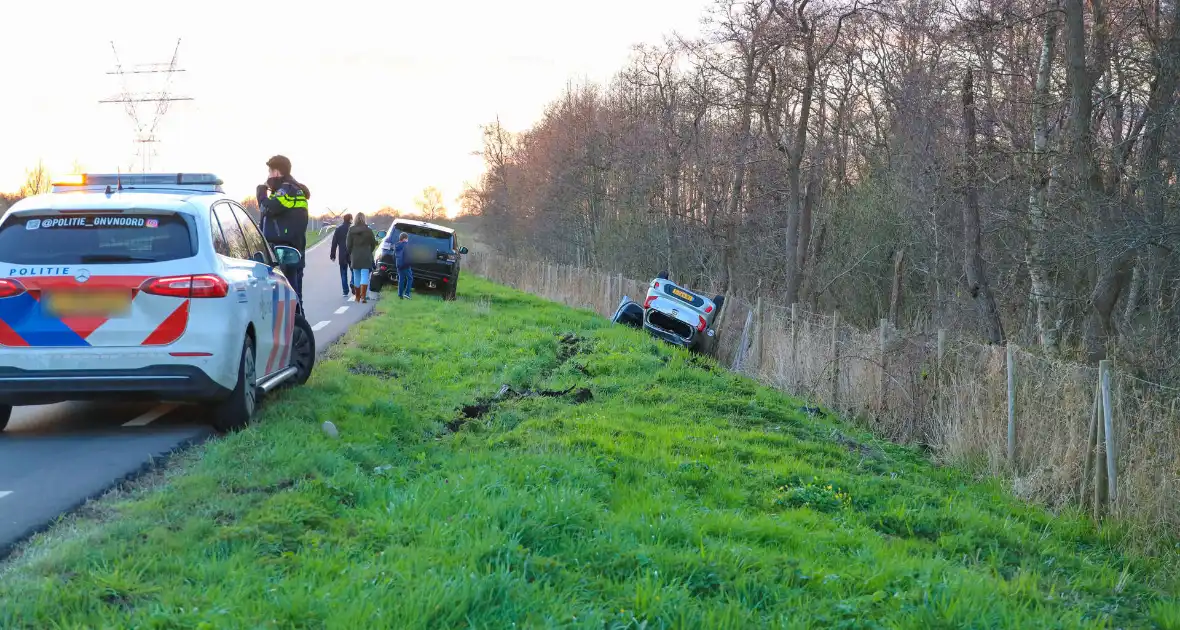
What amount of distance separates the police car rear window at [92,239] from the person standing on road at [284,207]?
4.62m

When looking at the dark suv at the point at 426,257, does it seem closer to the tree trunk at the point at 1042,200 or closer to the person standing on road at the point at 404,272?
the person standing on road at the point at 404,272

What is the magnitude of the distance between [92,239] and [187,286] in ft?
2.47

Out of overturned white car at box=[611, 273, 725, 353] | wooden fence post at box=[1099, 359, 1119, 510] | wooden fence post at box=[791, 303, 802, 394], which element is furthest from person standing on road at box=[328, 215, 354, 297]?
wooden fence post at box=[1099, 359, 1119, 510]

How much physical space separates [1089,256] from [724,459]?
787 cm

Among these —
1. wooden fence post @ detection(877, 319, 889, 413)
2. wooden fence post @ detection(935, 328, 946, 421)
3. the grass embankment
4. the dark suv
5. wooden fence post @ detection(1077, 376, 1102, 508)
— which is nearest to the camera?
the grass embankment

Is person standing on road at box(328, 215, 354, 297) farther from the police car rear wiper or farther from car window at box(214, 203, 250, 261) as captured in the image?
the police car rear wiper

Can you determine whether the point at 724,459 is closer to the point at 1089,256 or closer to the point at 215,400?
the point at 215,400

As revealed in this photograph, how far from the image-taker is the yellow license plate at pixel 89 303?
686 centimetres

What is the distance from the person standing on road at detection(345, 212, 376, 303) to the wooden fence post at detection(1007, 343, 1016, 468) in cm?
1529

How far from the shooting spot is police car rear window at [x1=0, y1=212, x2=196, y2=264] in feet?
23.0

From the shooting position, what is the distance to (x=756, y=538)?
5.62 metres

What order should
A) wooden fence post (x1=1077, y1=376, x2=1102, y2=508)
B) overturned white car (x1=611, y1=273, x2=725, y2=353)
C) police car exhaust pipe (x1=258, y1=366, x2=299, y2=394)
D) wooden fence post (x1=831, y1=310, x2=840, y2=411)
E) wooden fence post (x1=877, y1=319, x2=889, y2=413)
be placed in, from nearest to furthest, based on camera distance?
wooden fence post (x1=1077, y1=376, x2=1102, y2=508)
police car exhaust pipe (x1=258, y1=366, x2=299, y2=394)
wooden fence post (x1=877, y1=319, x2=889, y2=413)
wooden fence post (x1=831, y1=310, x2=840, y2=411)
overturned white car (x1=611, y1=273, x2=725, y2=353)

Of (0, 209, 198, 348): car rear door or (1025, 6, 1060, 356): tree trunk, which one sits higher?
(1025, 6, 1060, 356): tree trunk

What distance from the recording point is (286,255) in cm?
918
